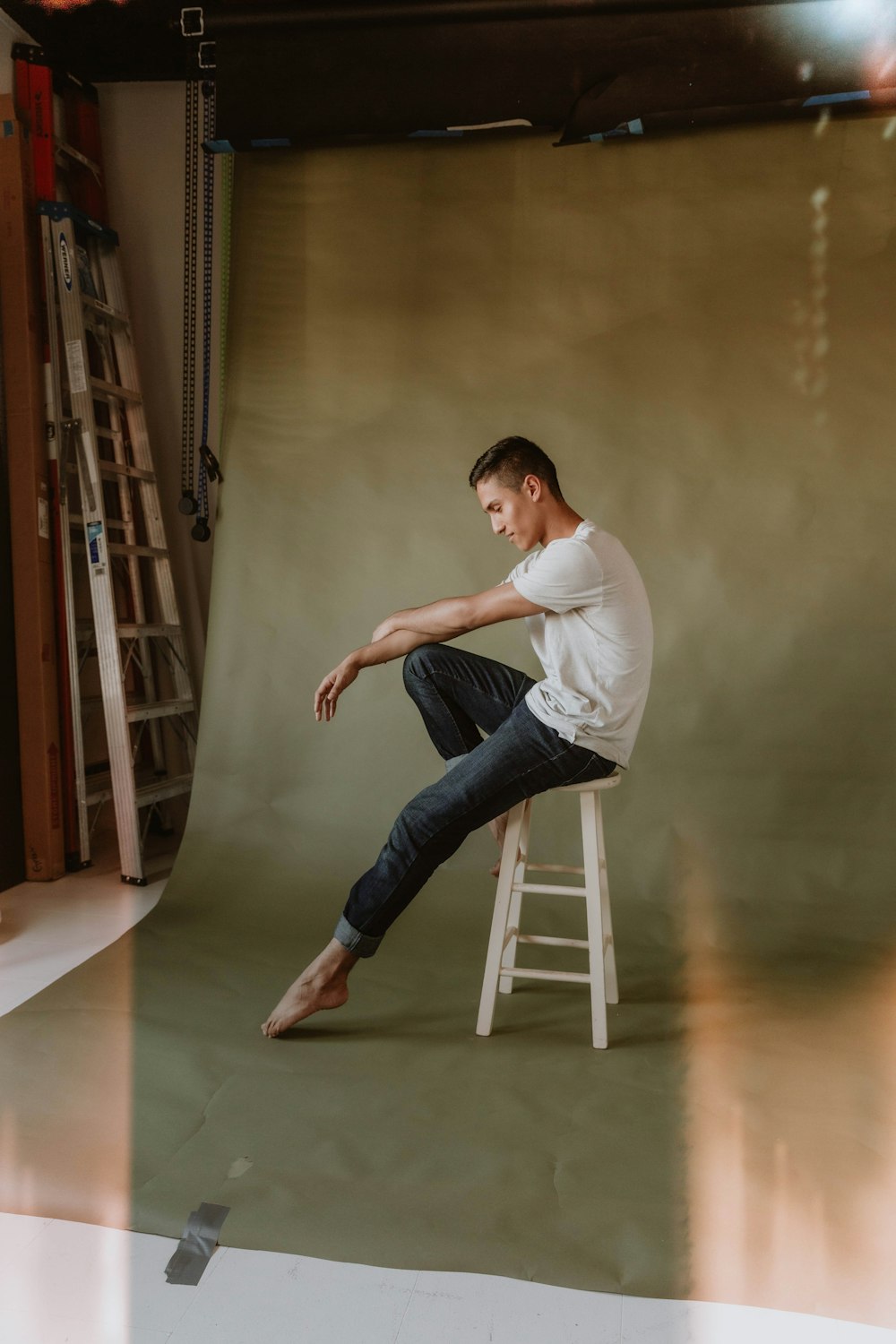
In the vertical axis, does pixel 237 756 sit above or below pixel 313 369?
below

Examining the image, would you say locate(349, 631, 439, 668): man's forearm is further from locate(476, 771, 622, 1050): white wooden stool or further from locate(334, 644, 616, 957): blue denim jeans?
locate(476, 771, 622, 1050): white wooden stool

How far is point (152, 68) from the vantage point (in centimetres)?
368

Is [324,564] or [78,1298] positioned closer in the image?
[78,1298]

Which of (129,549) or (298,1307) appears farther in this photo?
(129,549)

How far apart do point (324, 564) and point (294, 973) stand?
4.43 ft

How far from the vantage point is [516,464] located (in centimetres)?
220

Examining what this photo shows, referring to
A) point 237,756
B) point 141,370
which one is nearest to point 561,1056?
point 237,756

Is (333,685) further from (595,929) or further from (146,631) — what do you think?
(146,631)

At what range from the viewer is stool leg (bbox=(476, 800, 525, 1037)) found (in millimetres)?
2193

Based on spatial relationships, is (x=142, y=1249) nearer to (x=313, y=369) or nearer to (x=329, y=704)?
(x=329, y=704)

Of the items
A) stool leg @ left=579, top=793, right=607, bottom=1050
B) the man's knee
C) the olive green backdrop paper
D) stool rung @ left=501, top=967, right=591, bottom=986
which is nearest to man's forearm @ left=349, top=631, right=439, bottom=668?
the man's knee

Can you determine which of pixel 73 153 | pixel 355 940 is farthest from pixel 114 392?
pixel 355 940

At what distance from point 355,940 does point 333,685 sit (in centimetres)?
53

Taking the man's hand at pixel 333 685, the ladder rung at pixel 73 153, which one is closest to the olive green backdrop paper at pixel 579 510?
the ladder rung at pixel 73 153
